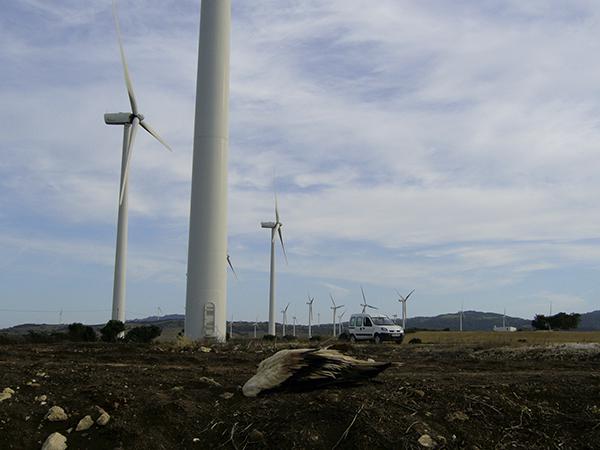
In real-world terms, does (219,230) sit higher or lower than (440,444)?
higher

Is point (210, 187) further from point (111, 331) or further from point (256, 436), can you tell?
point (256, 436)

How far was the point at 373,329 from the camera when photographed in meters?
46.8

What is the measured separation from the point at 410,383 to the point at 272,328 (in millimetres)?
59614

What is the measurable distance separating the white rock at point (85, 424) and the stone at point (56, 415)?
326 mm

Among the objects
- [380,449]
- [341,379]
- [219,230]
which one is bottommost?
[380,449]

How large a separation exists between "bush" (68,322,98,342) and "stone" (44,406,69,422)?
25.1m

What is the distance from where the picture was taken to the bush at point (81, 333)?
34.4 m

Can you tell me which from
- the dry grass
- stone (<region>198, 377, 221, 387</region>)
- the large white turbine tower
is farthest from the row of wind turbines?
stone (<region>198, 377, 221, 387</region>)

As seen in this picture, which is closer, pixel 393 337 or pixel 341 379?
pixel 341 379

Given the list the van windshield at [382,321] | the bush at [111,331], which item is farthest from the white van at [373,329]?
the bush at [111,331]

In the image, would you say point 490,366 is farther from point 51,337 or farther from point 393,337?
point 393,337

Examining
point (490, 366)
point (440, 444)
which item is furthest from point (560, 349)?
point (440, 444)

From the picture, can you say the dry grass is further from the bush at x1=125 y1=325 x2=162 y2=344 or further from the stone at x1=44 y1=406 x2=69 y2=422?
the stone at x1=44 y1=406 x2=69 y2=422

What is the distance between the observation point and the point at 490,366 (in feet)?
52.3
